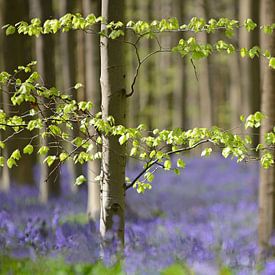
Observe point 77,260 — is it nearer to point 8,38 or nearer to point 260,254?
point 260,254

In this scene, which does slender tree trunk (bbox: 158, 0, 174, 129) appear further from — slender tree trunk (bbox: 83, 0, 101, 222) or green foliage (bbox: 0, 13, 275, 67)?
green foliage (bbox: 0, 13, 275, 67)

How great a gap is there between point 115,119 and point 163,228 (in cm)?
442

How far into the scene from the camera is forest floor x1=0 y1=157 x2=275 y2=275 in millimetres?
4469

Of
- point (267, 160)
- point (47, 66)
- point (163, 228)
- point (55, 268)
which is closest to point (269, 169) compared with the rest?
point (267, 160)

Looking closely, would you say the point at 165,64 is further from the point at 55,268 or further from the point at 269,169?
the point at 55,268

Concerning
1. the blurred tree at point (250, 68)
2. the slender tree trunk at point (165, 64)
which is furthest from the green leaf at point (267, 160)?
the slender tree trunk at point (165, 64)

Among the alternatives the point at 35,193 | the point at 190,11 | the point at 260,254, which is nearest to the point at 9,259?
the point at 260,254

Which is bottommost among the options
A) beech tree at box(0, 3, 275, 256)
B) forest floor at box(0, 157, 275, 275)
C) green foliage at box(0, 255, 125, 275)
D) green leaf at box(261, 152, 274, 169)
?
forest floor at box(0, 157, 275, 275)

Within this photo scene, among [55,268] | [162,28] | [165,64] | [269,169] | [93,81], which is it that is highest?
[165,64]

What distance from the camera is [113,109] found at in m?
4.95

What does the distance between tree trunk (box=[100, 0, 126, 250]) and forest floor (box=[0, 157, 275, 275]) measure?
1.25ft

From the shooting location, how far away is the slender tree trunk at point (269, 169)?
6.64m

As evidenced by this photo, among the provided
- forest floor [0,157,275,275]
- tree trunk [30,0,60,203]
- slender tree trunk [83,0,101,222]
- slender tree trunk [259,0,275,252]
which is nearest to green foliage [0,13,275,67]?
forest floor [0,157,275,275]

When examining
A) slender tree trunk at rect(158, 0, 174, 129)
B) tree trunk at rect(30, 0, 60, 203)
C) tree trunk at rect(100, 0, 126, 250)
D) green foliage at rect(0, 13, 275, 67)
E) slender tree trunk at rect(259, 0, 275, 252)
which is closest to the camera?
green foliage at rect(0, 13, 275, 67)
